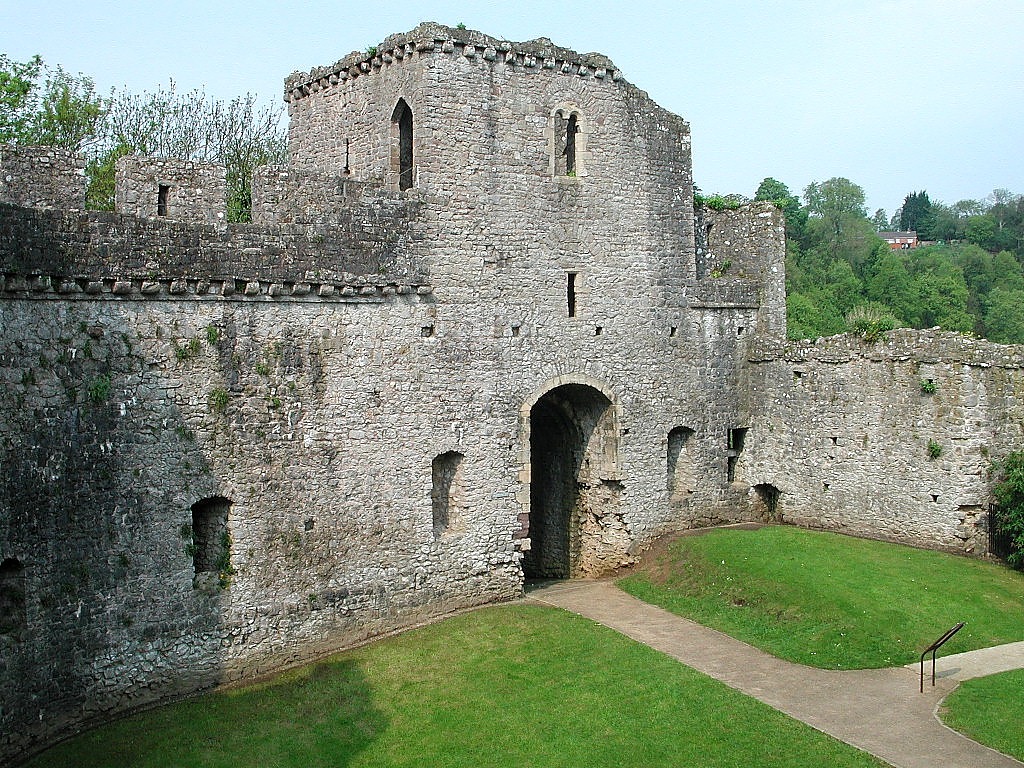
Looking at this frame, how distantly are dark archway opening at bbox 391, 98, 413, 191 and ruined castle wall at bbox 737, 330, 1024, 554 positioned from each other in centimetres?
951

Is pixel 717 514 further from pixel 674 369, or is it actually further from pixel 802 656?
pixel 802 656

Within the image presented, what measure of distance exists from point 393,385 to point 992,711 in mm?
11293

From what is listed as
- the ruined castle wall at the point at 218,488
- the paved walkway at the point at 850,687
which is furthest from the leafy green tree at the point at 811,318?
the ruined castle wall at the point at 218,488

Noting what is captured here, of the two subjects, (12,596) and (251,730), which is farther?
(251,730)

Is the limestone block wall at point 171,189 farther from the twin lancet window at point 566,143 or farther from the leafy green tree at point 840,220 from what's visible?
the leafy green tree at point 840,220

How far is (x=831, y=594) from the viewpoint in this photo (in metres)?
20.7

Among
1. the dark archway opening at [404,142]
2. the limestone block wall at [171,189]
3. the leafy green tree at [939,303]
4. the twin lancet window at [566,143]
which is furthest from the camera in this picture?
the leafy green tree at [939,303]

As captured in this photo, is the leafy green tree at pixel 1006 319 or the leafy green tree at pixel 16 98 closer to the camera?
the leafy green tree at pixel 16 98

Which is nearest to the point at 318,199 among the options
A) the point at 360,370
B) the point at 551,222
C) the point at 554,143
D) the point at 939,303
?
the point at 360,370

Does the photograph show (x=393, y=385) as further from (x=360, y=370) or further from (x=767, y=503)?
(x=767, y=503)

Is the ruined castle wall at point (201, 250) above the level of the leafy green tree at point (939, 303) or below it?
above

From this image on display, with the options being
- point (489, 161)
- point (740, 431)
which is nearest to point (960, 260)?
point (740, 431)

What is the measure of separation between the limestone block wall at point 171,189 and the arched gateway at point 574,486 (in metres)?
8.46

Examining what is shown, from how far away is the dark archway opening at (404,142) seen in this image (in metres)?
22.8
